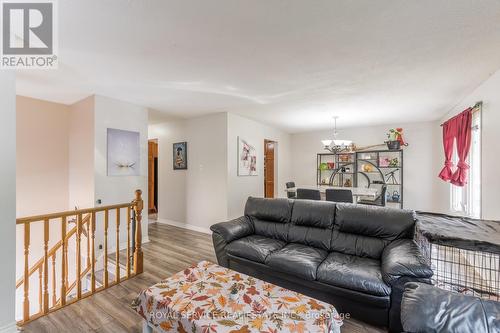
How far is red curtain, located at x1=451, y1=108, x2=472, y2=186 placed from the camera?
3.15 m

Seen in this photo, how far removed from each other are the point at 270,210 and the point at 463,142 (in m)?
2.93

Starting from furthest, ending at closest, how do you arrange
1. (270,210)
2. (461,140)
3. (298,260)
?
(461,140) → (270,210) → (298,260)

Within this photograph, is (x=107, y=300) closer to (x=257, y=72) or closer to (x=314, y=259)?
(x=314, y=259)

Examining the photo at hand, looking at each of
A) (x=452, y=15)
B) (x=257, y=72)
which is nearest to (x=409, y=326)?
(x=452, y=15)

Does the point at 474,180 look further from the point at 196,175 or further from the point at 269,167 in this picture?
the point at 196,175

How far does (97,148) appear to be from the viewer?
3457 mm

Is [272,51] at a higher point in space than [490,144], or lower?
higher

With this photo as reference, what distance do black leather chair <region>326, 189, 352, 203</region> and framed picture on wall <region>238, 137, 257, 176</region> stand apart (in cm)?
180

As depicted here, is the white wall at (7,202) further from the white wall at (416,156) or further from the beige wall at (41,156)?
the white wall at (416,156)

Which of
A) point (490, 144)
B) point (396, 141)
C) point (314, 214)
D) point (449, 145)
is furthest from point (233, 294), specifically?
point (396, 141)

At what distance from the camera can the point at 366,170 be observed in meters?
5.98

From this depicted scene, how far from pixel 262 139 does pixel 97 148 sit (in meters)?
3.48

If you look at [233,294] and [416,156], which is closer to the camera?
[233,294]

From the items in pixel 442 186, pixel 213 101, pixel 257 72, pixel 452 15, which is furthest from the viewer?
pixel 442 186
